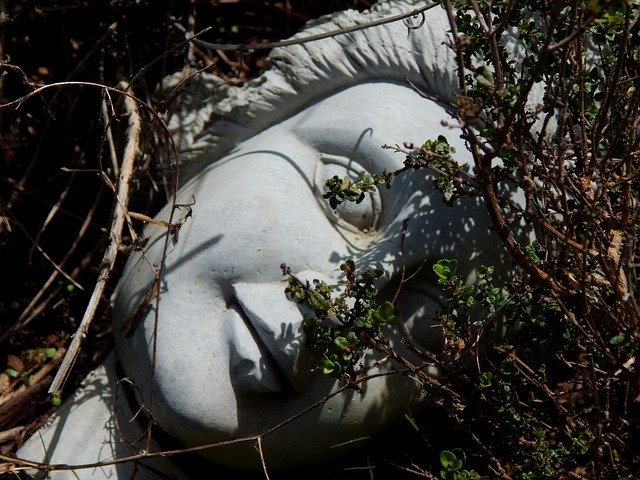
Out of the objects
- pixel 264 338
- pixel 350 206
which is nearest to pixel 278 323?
pixel 264 338

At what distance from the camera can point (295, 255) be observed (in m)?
1.80

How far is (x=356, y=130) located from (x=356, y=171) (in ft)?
0.27

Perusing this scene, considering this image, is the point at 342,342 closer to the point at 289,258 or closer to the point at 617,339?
the point at 289,258

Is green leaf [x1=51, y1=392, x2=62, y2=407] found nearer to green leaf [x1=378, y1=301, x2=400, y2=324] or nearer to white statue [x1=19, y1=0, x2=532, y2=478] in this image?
white statue [x1=19, y1=0, x2=532, y2=478]

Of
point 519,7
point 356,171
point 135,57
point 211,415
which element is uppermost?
point 135,57

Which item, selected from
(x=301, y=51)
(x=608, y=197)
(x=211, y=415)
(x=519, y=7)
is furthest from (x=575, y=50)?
(x=211, y=415)

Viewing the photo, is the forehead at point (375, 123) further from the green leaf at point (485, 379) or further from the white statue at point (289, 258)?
the green leaf at point (485, 379)

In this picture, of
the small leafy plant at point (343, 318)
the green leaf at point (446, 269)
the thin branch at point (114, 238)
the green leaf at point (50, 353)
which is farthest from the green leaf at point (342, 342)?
the green leaf at point (50, 353)

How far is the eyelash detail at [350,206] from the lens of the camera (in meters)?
1.86

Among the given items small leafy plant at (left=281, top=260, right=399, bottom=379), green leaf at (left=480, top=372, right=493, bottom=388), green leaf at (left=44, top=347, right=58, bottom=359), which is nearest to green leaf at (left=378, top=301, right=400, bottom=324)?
small leafy plant at (left=281, top=260, right=399, bottom=379)

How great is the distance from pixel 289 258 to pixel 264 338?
176 mm

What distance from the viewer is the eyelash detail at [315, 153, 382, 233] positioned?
1.86 m

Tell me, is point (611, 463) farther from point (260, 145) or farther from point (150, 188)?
point (150, 188)

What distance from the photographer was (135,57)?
2502 millimetres
